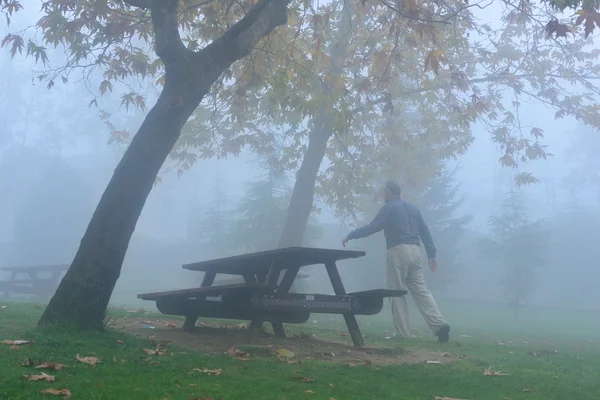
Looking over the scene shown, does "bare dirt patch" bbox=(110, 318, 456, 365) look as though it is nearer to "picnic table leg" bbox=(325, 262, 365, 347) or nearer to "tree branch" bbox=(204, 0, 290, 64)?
"picnic table leg" bbox=(325, 262, 365, 347)

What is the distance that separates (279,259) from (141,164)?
1.81 metres

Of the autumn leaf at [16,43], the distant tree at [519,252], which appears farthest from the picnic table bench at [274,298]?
the distant tree at [519,252]

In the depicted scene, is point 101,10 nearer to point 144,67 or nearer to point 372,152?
point 144,67

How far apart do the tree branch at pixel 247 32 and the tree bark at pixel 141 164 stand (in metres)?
0.01

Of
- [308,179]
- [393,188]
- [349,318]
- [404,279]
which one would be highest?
[308,179]

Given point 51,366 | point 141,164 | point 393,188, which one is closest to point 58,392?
point 51,366

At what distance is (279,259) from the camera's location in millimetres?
6730

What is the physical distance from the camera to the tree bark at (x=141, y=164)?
621 cm

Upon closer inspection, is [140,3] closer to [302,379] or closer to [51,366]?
[51,366]

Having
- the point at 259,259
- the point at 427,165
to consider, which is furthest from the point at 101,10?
the point at 427,165

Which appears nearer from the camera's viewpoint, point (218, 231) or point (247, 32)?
point (247, 32)

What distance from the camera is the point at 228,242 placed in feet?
115

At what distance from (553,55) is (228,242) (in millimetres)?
21819

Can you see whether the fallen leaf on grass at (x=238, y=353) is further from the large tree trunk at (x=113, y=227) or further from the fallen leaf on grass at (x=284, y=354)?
the large tree trunk at (x=113, y=227)
